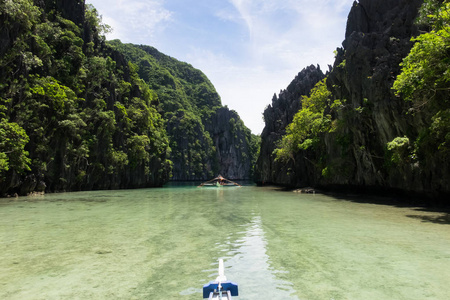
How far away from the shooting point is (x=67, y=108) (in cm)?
3203

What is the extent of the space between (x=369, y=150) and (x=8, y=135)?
31771 millimetres

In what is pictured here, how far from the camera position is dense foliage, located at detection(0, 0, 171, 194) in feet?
82.8

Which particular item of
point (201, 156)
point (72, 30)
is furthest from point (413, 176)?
point (201, 156)

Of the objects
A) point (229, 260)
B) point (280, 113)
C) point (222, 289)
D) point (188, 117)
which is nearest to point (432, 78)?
point (229, 260)

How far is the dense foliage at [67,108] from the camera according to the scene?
25234mm

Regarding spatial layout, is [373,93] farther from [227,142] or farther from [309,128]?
[227,142]

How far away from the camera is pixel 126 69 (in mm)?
50656

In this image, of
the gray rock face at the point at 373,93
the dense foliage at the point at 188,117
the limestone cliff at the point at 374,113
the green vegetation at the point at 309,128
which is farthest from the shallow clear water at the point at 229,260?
the dense foliage at the point at 188,117

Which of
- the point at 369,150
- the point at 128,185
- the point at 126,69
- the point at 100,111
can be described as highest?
the point at 126,69

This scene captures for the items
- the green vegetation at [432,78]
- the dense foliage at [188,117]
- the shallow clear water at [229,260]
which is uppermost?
the dense foliage at [188,117]

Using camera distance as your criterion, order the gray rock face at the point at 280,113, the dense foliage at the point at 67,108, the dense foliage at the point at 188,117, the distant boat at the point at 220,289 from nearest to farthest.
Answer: the distant boat at the point at 220,289 < the dense foliage at the point at 67,108 < the gray rock face at the point at 280,113 < the dense foliage at the point at 188,117

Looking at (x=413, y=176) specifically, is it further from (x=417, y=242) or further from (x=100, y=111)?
(x=100, y=111)

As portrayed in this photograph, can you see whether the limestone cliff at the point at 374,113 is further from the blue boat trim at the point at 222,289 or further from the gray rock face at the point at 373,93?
the blue boat trim at the point at 222,289

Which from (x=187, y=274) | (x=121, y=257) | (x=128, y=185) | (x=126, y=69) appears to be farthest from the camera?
(x=126, y=69)
